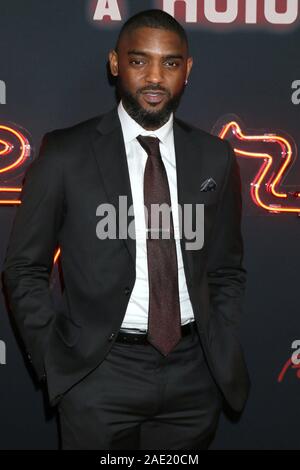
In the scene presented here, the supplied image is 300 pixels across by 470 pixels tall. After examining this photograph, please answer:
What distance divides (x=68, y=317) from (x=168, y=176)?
2.03 feet

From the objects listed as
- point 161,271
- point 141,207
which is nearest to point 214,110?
point 141,207

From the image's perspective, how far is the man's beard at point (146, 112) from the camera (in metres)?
2.23

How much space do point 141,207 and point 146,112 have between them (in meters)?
0.33

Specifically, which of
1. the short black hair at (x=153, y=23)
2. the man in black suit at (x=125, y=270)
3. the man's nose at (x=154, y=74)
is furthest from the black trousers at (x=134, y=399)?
the short black hair at (x=153, y=23)

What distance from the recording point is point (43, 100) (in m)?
2.93

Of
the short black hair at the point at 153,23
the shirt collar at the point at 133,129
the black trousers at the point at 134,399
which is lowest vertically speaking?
the black trousers at the point at 134,399

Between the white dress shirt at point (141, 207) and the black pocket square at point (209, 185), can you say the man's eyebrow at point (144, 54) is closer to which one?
the white dress shirt at point (141, 207)

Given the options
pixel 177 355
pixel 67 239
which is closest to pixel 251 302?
pixel 177 355

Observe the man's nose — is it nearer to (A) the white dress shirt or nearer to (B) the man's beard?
(B) the man's beard

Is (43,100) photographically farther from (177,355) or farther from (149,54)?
(177,355)

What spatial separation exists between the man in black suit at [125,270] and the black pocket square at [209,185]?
0.02 m

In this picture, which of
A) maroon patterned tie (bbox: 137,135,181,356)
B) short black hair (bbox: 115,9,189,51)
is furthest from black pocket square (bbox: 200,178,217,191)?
short black hair (bbox: 115,9,189,51)

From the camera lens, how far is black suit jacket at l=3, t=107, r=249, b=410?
2160 millimetres

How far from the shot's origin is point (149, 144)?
228 centimetres
